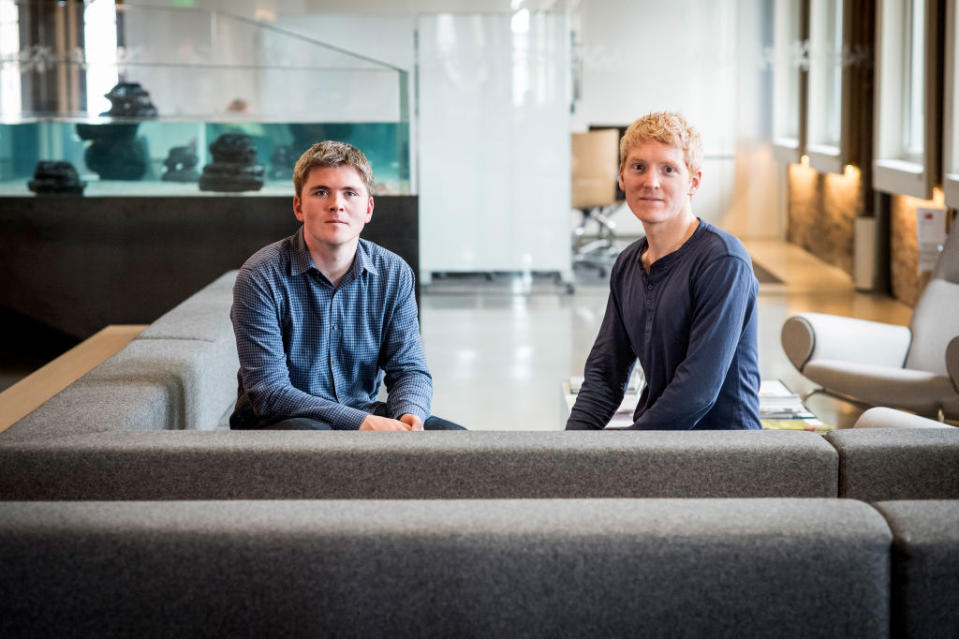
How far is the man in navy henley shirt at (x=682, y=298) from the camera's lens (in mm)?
2080

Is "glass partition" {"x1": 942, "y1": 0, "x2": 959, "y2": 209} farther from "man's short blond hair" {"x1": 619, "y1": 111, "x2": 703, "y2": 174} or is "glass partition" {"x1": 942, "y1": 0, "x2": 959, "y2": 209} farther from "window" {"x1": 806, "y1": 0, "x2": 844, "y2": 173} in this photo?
"man's short blond hair" {"x1": 619, "y1": 111, "x2": 703, "y2": 174}

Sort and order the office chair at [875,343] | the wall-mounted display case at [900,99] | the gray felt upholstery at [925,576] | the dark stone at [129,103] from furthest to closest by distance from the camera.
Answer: the wall-mounted display case at [900,99]
the dark stone at [129,103]
the office chair at [875,343]
the gray felt upholstery at [925,576]

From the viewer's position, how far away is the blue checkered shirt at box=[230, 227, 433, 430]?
2297 millimetres

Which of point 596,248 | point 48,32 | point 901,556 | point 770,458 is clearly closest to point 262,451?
point 770,458

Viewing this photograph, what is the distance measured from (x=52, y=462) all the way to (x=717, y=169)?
5765mm

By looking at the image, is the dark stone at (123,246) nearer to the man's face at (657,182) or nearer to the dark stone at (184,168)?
the dark stone at (184,168)

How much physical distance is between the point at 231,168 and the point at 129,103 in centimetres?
68

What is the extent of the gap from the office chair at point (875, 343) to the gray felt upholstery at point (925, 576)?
106 inches

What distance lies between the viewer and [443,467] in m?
1.59

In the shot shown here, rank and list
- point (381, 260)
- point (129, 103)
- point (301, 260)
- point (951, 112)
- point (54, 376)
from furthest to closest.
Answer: point (129, 103) < point (951, 112) < point (54, 376) < point (381, 260) < point (301, 260)

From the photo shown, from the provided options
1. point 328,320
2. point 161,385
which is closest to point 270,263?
point 328,320

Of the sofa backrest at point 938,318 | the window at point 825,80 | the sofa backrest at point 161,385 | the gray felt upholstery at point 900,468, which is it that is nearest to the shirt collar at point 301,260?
the sofa backrest at point 161,385

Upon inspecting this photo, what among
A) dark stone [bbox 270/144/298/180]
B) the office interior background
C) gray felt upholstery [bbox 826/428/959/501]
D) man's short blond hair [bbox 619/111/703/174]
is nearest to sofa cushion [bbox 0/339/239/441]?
man's short blond hair [bbox 619/111/703/174]

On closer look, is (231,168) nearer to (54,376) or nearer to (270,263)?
(54,376)
